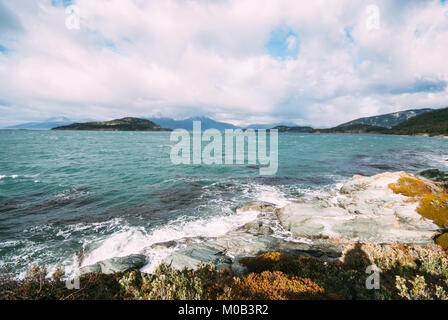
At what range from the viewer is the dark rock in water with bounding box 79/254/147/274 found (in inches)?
350

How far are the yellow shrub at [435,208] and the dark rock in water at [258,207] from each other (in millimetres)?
9966

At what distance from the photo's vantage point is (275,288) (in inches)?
245

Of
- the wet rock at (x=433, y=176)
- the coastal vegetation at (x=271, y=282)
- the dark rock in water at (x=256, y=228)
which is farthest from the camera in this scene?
the wet rock at (x=433, y=176)

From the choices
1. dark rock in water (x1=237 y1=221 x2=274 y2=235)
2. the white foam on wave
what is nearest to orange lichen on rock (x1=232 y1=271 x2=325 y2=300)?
the white foam on wave

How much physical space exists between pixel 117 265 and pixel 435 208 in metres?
19.0

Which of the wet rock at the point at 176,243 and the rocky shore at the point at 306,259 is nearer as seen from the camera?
the rocky shore at the point at 306,259

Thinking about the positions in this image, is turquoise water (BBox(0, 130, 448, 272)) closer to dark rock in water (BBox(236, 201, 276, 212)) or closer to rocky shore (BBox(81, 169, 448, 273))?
dark rock in water (BBox(236, 201, 276, 212))

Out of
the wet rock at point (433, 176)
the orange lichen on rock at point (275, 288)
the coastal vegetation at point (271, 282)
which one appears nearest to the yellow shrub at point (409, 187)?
the coastal vegetation at point (271, 282)

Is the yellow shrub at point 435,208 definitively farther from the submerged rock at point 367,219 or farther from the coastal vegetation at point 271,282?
the coastal vegetation at point 271,282

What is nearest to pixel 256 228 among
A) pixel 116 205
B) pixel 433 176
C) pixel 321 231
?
pixel 321 231

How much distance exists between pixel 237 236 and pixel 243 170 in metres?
21.8

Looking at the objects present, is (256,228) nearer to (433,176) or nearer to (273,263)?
(273,263)

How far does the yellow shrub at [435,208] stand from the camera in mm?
11059
